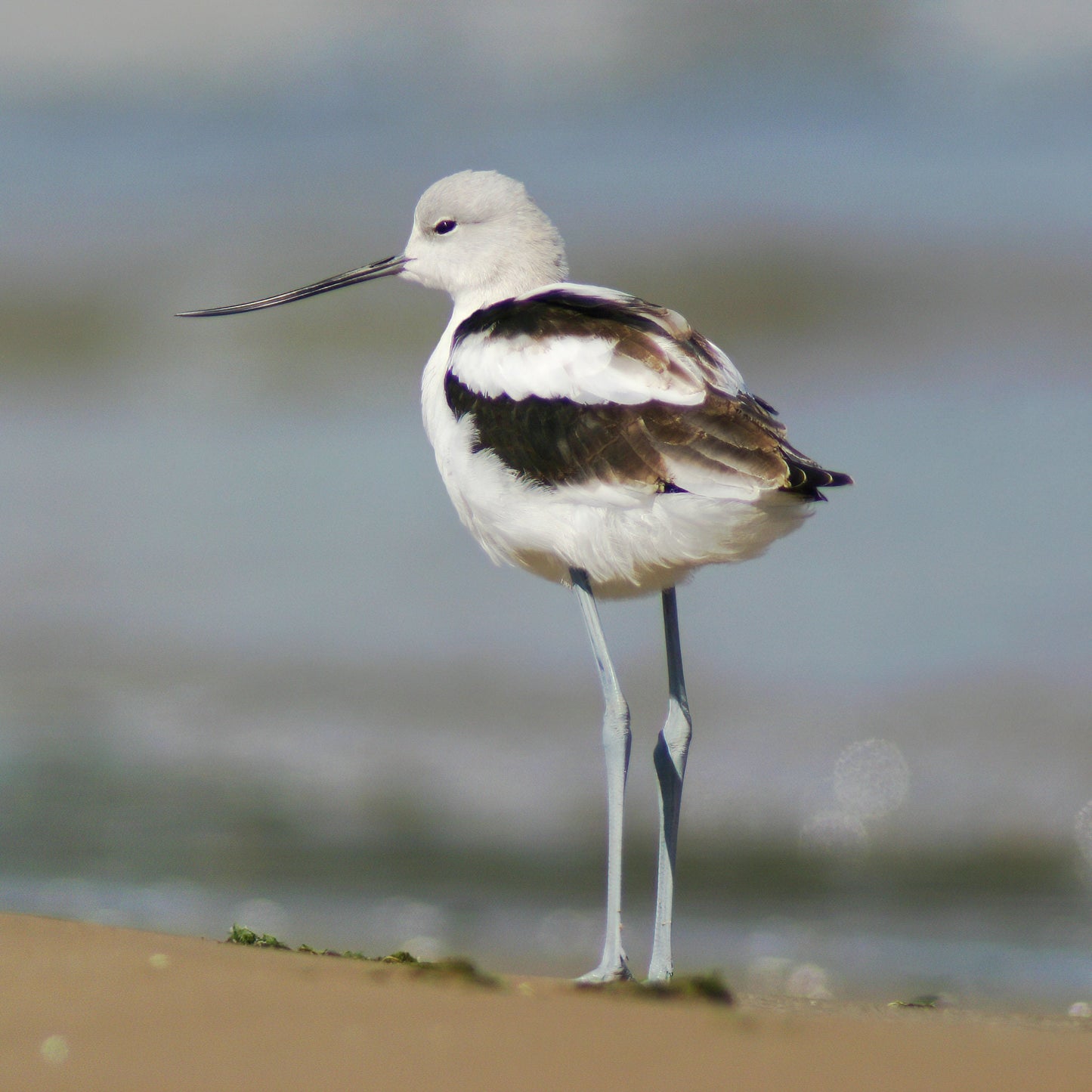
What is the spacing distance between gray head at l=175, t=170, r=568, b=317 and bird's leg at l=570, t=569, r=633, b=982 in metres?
1.21

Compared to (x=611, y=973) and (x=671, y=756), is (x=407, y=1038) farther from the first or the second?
(x=671, y=756)

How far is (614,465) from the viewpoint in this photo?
13.2 feet

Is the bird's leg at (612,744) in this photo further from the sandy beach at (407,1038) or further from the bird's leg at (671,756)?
the sandy beach at (407,1038)

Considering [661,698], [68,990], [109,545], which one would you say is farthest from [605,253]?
[68,990]

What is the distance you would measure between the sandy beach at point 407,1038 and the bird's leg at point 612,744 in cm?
62

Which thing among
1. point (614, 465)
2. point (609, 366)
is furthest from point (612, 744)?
point (609, 366)

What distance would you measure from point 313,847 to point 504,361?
12.5 ft

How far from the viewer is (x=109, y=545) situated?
1075 cm

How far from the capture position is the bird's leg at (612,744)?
414cm

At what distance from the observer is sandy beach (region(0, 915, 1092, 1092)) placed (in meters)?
2.83

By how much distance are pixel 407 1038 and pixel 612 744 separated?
1.61 metres

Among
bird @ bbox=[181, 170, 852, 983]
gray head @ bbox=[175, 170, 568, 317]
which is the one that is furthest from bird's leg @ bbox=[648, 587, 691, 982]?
gray head @ bbox=[175, 170, 568, 317]

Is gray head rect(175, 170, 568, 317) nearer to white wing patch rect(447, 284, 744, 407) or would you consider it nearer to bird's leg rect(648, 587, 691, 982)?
white wing patch rect(447, 284, 744, 407)

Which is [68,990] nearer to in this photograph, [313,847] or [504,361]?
[504,361]
